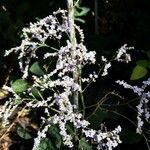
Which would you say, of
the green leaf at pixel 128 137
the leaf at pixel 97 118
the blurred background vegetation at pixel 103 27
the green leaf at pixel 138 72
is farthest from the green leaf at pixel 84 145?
the green leaf at pixel 138 72

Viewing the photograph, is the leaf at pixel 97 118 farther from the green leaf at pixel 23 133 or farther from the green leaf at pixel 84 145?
the green leaf at pixel 23 133

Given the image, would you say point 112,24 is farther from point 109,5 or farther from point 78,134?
point 78,134

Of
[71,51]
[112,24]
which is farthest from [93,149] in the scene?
[112,24]

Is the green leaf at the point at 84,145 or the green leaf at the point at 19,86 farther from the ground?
the green leaf at the point at 19,86

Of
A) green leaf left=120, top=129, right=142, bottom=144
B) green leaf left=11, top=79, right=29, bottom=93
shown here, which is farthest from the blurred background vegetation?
green leaf left=11, top=79, right=29, bottom=93

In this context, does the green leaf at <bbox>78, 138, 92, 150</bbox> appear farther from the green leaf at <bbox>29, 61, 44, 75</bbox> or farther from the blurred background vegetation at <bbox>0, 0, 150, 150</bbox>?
the green leaf at <bbox>29, 61, 44, 75</bbox>

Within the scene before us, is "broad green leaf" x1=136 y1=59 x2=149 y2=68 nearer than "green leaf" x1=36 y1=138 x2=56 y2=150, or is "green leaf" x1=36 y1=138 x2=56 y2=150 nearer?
"green leaf" x1=36 y1=138 x2=56 y2=150
